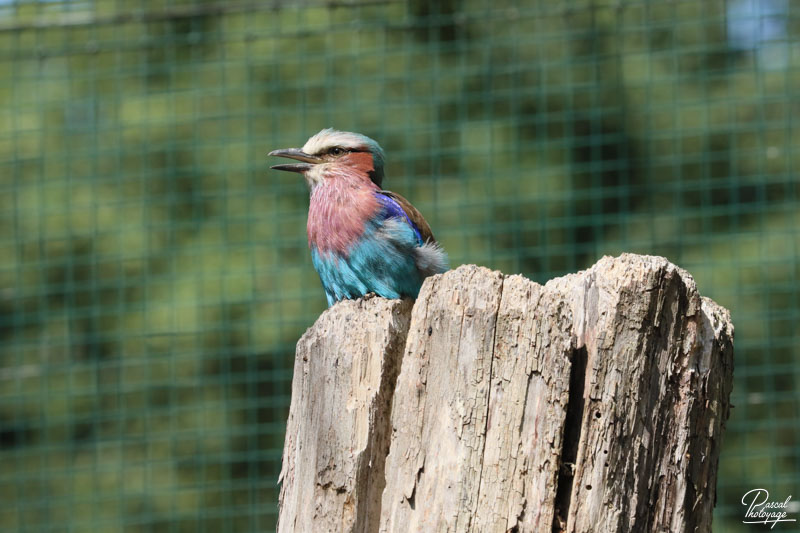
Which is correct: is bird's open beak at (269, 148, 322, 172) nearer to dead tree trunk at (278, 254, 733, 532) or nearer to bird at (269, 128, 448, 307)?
bird at (269, 128, 448, 307)

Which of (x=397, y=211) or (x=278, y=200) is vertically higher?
(x=278, y=200)

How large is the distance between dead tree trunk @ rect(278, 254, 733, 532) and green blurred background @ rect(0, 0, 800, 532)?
372cm

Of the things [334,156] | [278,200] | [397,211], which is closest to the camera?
[397,211]

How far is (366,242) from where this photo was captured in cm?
390

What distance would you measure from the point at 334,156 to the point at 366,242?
550 mm

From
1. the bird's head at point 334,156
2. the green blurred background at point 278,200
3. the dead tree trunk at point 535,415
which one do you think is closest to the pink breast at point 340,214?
the bird's head at point 334,156

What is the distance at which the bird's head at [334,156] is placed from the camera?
14.0 ft

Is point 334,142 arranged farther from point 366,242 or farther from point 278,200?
point 278,200

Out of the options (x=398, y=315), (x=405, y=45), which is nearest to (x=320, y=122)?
(x=405, y=45)

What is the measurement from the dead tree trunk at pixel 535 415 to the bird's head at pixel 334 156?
2055mm

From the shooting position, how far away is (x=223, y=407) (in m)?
6.34

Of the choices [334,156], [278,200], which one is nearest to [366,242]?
[334,156]

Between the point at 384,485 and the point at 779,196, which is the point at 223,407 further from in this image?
the point at 384,485

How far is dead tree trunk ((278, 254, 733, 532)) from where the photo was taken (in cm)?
207
